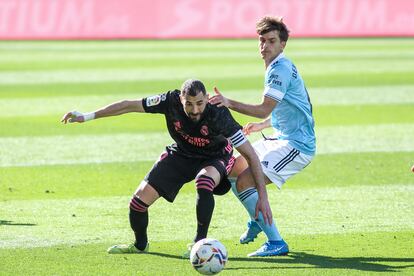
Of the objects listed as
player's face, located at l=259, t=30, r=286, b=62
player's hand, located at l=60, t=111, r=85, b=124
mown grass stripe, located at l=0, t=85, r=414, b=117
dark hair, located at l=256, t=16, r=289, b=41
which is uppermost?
dark hair, located at l=256, t=16, r=289, b=41

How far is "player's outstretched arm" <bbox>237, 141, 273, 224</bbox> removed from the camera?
26.9 feet

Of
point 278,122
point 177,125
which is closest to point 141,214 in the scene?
point 177,125

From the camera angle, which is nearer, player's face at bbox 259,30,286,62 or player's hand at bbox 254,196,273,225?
player's hand at bbox 254,196,273,225

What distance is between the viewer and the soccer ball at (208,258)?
742cm

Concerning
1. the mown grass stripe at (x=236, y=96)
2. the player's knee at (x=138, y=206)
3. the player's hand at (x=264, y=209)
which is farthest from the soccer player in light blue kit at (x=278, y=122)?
the mown grass stripe at (x=236, y=96)

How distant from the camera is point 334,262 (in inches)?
320

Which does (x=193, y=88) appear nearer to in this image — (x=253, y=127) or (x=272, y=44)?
(x=272, y=44)

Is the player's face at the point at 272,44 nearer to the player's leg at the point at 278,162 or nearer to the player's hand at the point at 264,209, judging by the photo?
the player's leg at the point at 278,162

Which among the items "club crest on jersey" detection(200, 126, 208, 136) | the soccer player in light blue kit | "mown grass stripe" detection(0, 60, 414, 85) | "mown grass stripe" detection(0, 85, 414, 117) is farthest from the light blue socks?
"mown grass stripe" detection(0, 60, 414, 85)

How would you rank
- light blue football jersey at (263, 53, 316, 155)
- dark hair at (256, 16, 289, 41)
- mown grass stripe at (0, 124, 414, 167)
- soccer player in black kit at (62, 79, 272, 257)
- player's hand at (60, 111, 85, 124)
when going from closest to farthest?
soccer player in black kit at (62, 79, 272, 257) → player's hand at (60, 111, 85, 124) → light blue football jersey at (263, 53, 316, 155) → dark hair at (256, 16, 289, 41) → mown grass stripe at (0, 124, 414, 167)

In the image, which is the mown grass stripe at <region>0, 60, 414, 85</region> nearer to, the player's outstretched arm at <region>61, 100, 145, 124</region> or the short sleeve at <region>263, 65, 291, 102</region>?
the player's outstretched arm at <region>61, 100, 145, 124</region>

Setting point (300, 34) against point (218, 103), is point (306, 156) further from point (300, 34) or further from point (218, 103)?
point (300, 34)

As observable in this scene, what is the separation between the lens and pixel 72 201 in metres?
10.8

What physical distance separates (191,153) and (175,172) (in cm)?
21
